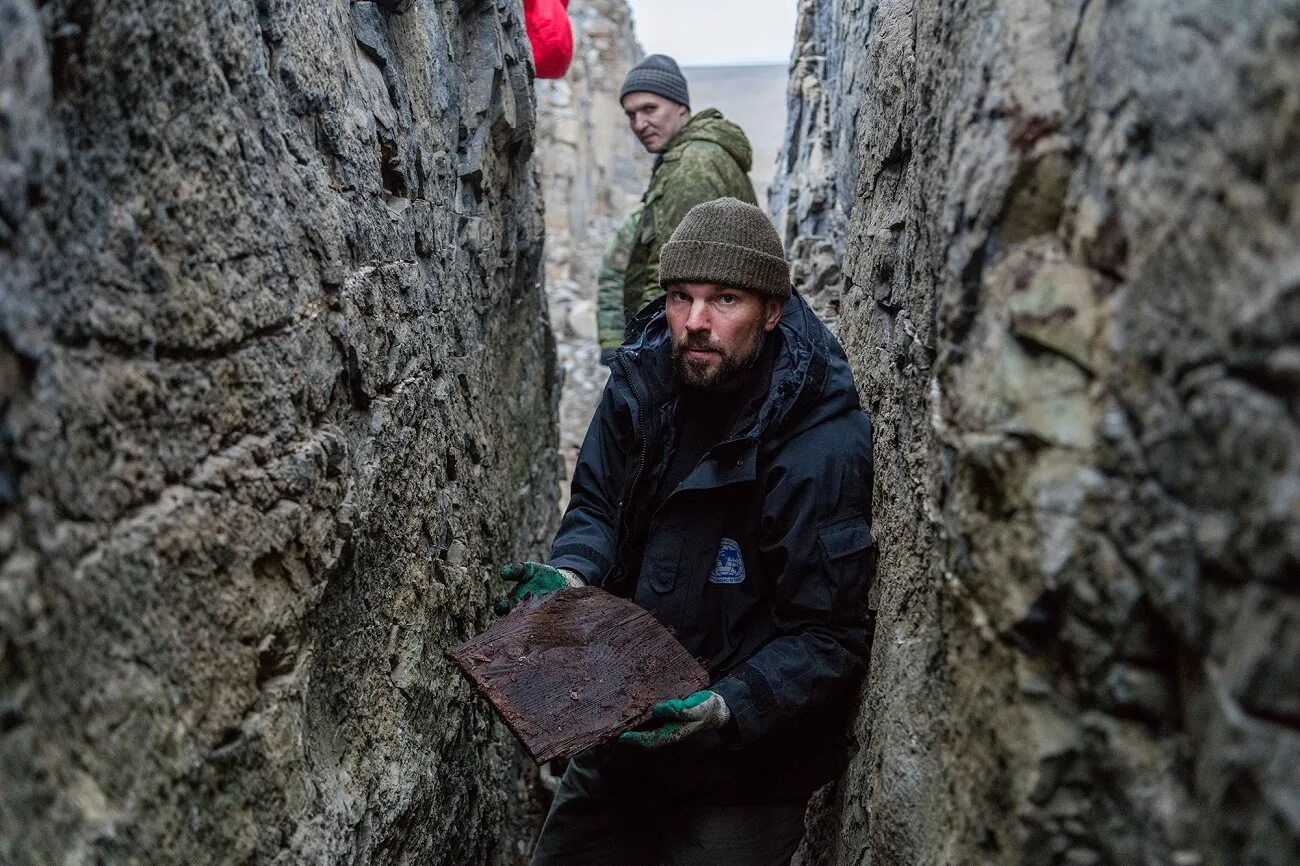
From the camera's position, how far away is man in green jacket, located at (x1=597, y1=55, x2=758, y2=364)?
17.9 ft

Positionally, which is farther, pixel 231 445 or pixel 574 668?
pixel 574 668

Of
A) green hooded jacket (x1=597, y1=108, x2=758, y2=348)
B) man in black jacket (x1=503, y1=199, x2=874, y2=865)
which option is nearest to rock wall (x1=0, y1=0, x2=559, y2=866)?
man in black jacket (x1=503, y1=199, x2=874, y2=865)

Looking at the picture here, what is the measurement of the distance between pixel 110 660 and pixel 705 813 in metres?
1.85

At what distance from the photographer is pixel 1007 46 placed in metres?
2.02

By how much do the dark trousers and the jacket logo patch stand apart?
0.66 m

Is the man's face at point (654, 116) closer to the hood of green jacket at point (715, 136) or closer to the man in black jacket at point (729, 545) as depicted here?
the hood of green jacket at point (715, 136)

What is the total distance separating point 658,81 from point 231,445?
14.0 feet

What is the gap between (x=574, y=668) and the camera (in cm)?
273

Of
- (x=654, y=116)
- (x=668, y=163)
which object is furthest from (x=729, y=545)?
(x=654, y=116)

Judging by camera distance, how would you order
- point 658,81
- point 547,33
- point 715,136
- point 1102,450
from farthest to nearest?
point 547,33 → point 658,81 → point 715,136 → point 1102,450

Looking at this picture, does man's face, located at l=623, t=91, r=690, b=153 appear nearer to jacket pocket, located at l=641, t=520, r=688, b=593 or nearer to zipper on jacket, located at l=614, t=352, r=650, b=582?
zipper on jacket, located at l=614, t=352, r=650, b=582

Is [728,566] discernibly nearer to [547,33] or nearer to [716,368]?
[716,368]

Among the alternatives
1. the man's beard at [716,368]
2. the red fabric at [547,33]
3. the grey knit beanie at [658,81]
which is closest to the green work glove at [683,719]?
the man's beard at [716,368]

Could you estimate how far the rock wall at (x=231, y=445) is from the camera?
1628mm
